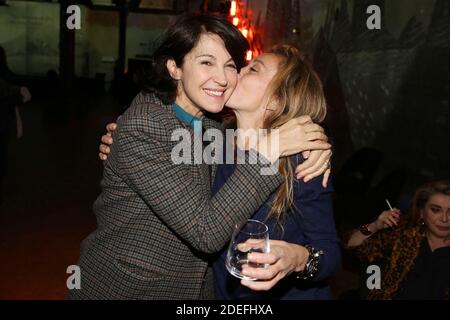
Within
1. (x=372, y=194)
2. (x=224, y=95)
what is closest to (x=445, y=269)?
(x=224, y=95)

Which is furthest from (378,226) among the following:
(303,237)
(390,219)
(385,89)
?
(385,89)

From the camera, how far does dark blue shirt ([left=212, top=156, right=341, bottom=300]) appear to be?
4.89 ft

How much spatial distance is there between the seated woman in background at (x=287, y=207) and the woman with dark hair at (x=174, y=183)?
0.23 ft

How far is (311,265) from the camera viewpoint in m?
1.44

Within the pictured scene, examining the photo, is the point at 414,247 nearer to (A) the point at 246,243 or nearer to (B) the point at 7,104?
(A) the point at 246,243

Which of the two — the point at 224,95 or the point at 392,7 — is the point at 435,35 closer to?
the point at 392,7

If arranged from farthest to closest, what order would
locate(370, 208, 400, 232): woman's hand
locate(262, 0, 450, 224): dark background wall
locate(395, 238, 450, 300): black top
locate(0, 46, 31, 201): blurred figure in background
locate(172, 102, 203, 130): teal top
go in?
locate(0, 46, 31, 201): blurred figure in background
locate(262, 0, 450, 224): dark background wall
locate(370, 208, 400, 232): woman's hand
locate(395, 238, 450, 300): black top
locate(172, 102, 203, 130): teal top

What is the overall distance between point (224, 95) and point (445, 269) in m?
1.53

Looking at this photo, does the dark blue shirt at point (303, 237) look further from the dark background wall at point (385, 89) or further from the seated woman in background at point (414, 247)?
the dark background wall at point (385, 89)

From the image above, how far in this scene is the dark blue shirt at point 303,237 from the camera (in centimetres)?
149

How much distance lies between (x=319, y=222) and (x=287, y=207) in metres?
0.11

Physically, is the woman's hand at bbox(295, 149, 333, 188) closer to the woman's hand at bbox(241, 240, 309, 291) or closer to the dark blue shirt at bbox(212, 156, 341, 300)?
the dark blue shirt at bbox(212, 156, 341, 300)

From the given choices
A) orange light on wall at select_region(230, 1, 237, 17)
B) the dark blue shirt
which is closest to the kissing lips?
the dark blue shirt
